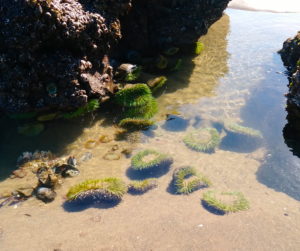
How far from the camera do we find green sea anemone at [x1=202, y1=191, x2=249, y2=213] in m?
4.80

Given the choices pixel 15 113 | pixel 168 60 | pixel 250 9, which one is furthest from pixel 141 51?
pixel 250 9

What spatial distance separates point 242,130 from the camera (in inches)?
253

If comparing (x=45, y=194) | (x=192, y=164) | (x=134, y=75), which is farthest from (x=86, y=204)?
(x=134, y=75)

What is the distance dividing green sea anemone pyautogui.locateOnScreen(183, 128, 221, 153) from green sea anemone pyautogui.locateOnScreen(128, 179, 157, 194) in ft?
4.10

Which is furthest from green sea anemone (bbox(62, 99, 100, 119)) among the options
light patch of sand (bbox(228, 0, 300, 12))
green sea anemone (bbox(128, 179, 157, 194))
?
light patch of sand (bbox(228, 0, 300, 12))

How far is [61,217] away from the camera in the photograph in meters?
4.71

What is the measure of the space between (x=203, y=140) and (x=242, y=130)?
85cm

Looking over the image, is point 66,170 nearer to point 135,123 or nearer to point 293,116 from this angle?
point 135,123

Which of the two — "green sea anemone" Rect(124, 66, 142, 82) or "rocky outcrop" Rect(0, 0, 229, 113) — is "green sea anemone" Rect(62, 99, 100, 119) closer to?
"rocky outcrop" Rect(0, 0, 229, 113)

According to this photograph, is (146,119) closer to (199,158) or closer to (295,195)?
(199,158)

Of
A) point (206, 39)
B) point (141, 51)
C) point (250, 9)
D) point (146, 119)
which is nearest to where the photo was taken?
point (146, 119)

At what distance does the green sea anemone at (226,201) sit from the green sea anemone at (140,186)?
87 cm

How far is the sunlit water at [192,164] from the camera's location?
4.33 metres

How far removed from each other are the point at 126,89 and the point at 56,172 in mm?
2219
